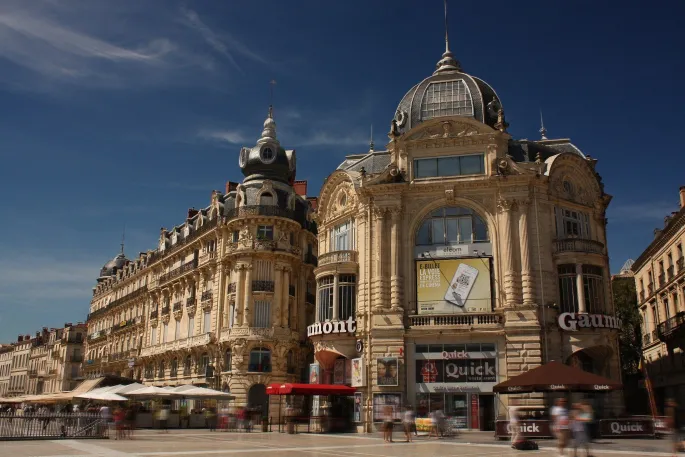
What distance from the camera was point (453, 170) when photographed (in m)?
35.7

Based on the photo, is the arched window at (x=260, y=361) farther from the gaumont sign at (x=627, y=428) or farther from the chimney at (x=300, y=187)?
the gaumont sign at (x=627, y=428)

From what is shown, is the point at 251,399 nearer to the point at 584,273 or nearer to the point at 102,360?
the point at 584,273

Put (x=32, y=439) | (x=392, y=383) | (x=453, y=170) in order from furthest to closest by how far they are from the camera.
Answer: (x=453, y=170) → (x=392, y=383) → (x=32, y=439)

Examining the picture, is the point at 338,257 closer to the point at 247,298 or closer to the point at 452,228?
the point at 452,228

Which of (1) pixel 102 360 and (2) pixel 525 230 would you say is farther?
(1) pixel 102 360

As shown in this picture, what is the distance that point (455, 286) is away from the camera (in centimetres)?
3409

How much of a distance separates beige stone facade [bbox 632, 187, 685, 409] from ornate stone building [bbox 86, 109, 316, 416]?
952 inches

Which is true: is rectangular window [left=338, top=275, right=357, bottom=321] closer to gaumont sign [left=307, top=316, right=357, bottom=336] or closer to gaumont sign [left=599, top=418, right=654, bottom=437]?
gaumont sign [left=307, top=316, right=357, bottom=336]

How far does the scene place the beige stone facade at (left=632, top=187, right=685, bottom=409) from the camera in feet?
131

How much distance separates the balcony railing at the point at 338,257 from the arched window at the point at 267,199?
35.3ft

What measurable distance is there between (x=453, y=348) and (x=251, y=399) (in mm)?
16523

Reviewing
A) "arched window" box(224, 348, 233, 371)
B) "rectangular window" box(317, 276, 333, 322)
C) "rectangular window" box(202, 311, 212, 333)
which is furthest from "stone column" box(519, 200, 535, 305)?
"rectangular window" box(202, 311, 212, 333)

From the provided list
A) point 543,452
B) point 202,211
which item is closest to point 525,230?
point 543,452

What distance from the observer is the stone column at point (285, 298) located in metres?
45.2
